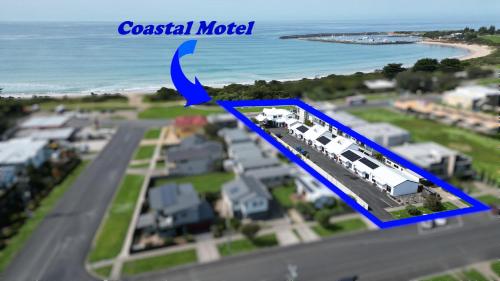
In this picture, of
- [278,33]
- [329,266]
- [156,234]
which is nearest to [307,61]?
[278,33]

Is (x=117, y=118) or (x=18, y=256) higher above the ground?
(x=117, y=118)

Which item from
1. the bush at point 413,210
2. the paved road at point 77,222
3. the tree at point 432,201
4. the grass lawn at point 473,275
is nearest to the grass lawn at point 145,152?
the paved road at point 77,222

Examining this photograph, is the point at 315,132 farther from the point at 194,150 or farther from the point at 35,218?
the point at 35,218

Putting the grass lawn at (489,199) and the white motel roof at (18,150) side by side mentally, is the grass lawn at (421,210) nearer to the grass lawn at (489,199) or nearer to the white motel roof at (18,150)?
the grass lawn at (489,199)

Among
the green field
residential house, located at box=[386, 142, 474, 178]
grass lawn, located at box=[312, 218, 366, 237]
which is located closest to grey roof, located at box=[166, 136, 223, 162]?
grass lawn, located at box=[312, 218, 366, 237]

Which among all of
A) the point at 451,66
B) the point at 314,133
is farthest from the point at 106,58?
the point at 451,66

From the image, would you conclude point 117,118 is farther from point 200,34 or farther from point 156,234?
point 200,34
